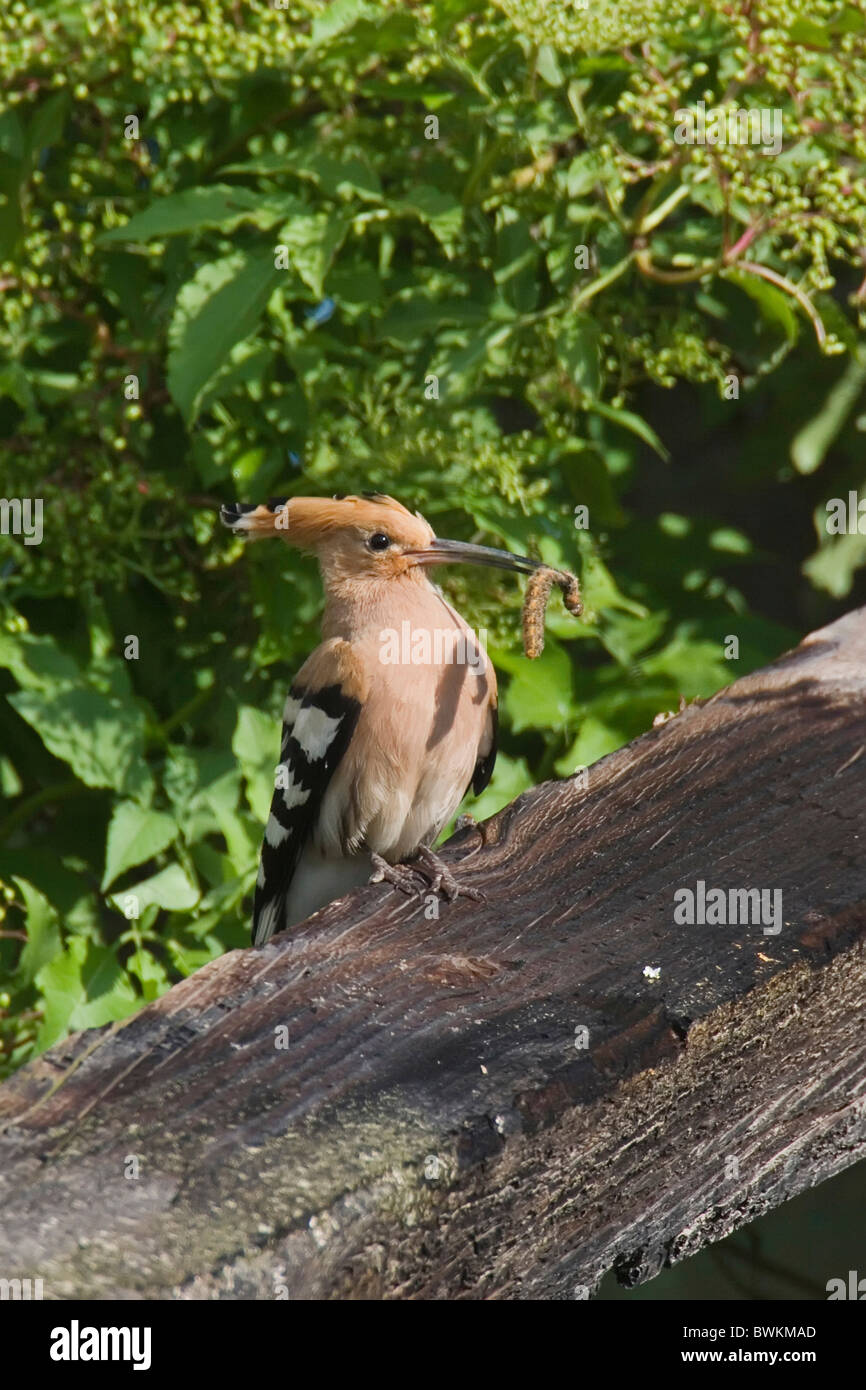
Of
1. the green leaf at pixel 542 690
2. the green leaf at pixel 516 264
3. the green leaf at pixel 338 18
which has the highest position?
the green leaf at pixel 338 18

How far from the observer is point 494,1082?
149cm

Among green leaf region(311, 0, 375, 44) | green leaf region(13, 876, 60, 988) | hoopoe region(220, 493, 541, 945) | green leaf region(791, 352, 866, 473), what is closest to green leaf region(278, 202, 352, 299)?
green leaf region(311, 0, 375, 44)

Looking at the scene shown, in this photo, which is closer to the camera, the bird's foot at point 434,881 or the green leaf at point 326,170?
the bird's foot at point 434,881

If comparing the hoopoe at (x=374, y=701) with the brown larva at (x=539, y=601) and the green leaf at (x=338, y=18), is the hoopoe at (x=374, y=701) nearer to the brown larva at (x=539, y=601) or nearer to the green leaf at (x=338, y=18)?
the brown larva at (x=539, y=601)

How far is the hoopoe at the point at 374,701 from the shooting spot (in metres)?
2.81

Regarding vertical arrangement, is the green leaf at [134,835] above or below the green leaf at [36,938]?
above

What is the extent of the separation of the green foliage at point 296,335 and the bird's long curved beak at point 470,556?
5 centimetres

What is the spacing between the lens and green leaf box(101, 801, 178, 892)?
2695 mm

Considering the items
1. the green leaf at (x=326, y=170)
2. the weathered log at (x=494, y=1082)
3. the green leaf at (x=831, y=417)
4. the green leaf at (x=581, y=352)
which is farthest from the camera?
the green leaf at (x=831, y=417)

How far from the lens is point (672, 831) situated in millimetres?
2080

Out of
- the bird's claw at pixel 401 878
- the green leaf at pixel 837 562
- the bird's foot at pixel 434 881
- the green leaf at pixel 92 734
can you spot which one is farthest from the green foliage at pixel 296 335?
the bird's foot at pixel 434 881

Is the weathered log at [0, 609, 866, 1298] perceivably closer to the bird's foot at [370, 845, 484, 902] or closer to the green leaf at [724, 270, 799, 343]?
the bird's foot at [370, 845, 484, 902]

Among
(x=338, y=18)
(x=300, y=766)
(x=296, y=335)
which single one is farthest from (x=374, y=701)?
(x=338, y=18)
